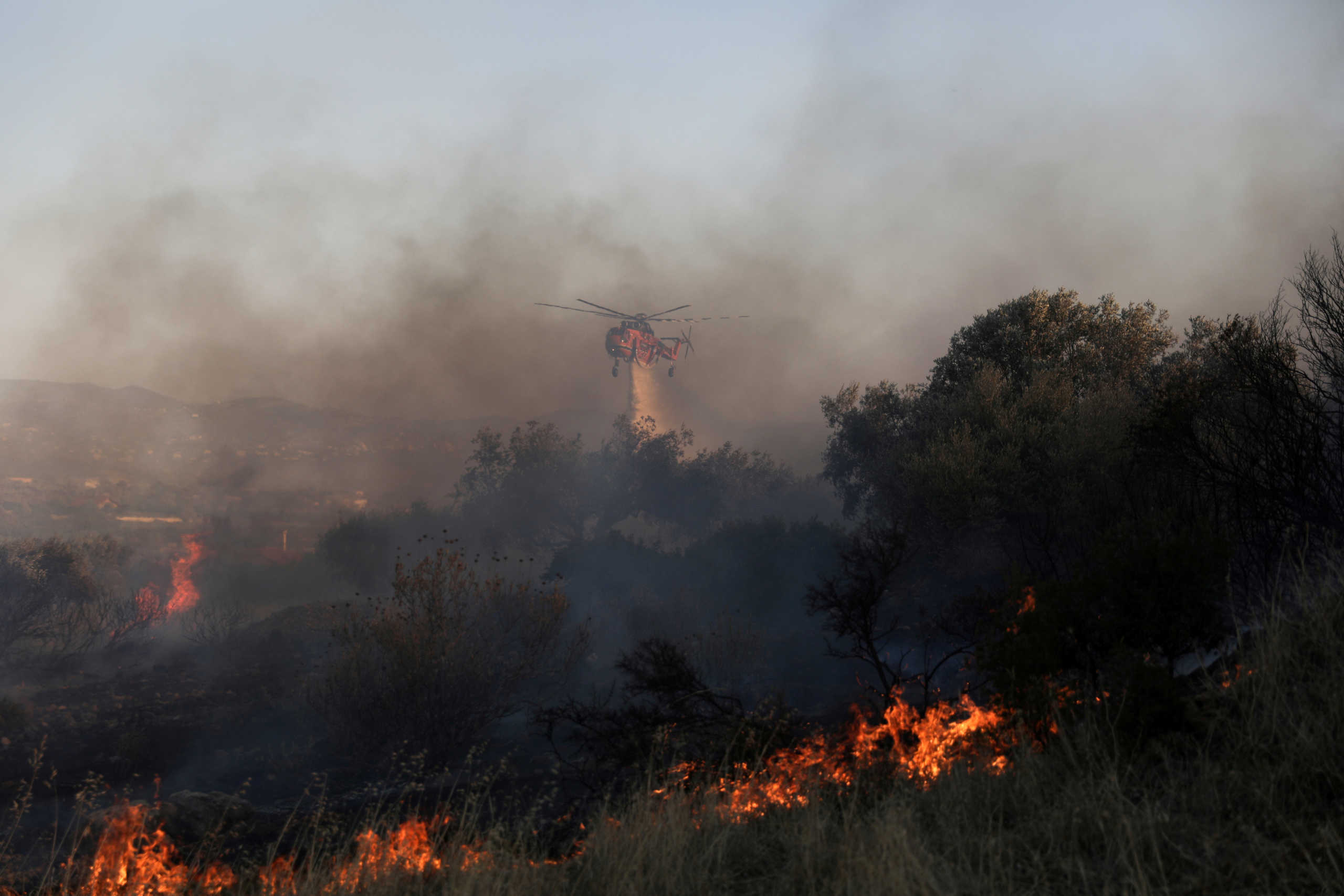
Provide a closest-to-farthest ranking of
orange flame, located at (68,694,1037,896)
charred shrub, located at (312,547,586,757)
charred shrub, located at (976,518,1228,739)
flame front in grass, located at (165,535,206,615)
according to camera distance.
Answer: orange flame, located at (68,694,1037,896)
charred shrub, located at (976,518,1228,739)
charred shrub, located at (312,547,586,757)
flame front in grass, located at (165,535,206,615)

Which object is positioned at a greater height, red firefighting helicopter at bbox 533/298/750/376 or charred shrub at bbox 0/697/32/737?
red firefighting helicopter at bbox 533/298/750/376

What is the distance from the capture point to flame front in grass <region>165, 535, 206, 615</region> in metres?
60.6

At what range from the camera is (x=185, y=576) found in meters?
74.2

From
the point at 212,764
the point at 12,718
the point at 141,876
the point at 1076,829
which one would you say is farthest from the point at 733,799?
the point at 12,718

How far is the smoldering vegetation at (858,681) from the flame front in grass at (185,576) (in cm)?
755

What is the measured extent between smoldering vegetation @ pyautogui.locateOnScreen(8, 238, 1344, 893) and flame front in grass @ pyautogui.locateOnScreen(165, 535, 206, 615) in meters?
7.55

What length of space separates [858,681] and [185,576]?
7912 cm

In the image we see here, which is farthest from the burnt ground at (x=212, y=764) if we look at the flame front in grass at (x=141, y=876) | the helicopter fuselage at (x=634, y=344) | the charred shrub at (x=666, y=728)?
the helicopter fuselage at (x=634, y=344)

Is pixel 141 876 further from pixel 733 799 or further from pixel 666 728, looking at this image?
pixel 666 728

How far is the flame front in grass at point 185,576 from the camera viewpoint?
60562 mm

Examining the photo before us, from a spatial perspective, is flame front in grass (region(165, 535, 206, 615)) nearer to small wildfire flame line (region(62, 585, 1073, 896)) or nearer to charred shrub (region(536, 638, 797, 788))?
charred shrub (region(536, 638, 797, 788))

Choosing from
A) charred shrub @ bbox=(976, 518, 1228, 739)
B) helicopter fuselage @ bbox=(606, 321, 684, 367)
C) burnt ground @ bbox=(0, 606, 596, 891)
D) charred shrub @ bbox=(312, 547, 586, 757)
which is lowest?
burnt ground @ bbox=(0, 606, 596, 891)

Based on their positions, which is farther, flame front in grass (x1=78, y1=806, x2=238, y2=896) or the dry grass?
flame front in grass (x1=78, y1=806, x2=238, y2=896)

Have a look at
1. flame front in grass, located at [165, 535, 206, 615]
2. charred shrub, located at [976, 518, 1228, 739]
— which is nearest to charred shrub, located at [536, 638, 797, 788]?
charred shrub, located at [976, 518, 1228, 739]
